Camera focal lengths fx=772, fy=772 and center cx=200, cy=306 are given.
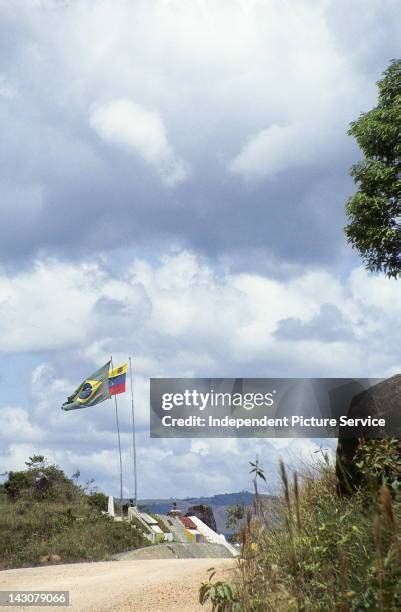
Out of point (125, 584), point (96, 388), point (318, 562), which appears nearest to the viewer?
point (318, 562)

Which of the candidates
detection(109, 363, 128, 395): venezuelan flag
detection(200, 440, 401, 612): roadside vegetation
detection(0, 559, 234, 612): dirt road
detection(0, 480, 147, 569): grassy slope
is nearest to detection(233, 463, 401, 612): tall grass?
detection(200, 440, 401, 612): roadside vegetation

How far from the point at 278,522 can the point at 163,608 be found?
217cm

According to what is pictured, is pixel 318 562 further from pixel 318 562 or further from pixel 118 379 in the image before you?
pixel 118 379

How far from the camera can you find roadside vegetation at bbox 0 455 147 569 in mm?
24031

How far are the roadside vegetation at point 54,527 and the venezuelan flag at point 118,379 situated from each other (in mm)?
5174

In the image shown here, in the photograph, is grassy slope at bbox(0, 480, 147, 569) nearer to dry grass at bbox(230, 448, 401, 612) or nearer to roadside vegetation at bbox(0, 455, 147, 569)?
roadside vegetation at bbox(0, 455, 147, 569)

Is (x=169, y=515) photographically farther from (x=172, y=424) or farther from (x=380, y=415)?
(x=380, y=415)

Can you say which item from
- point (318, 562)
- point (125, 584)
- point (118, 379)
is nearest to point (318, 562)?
point (318, 562)

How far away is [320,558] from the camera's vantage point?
27.9 ft

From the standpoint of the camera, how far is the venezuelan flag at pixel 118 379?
3753 cm

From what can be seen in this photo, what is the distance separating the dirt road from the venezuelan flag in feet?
62.5

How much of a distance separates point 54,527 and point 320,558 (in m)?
20.5

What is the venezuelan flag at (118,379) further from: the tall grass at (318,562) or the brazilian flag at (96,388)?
the tall grass at (318,562)

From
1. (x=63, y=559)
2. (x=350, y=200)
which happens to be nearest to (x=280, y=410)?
(x=63, y=559)
